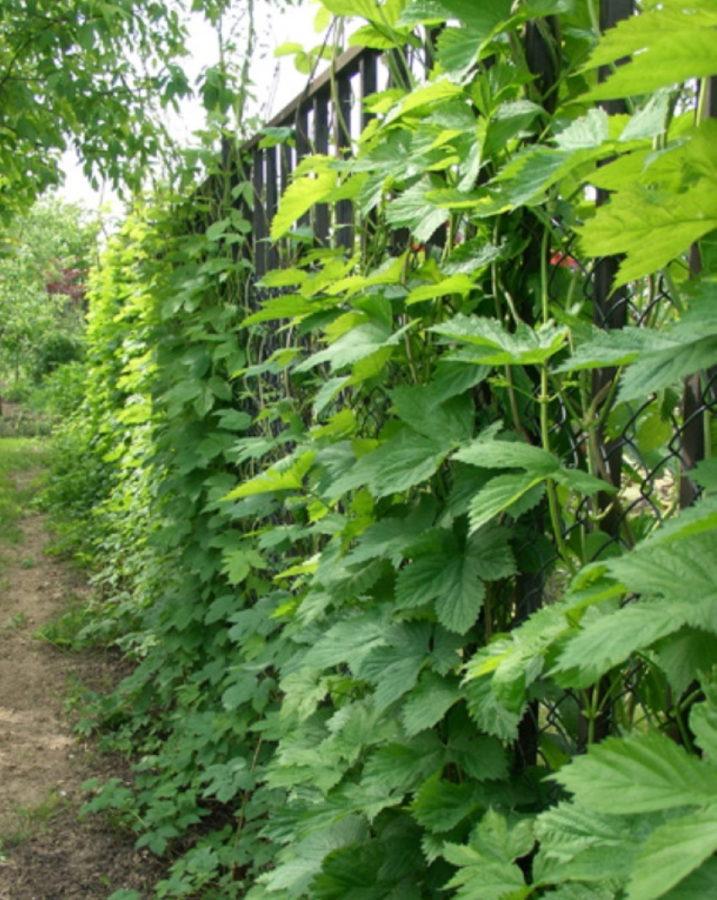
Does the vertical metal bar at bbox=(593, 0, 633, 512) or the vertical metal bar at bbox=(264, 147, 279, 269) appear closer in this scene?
the vertical metal bar at bbox=(593, 0, 633, 512)

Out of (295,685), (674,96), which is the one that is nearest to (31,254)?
(295,685)

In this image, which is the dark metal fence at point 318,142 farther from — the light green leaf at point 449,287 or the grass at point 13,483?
the grass at point 13,483

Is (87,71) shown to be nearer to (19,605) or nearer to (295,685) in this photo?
(19,605)

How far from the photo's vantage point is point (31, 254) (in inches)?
672

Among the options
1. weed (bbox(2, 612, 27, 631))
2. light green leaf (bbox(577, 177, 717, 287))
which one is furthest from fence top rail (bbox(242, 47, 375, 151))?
weed (bbox(2, 612, 27, 631))

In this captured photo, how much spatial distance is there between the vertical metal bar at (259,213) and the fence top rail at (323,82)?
139 mm

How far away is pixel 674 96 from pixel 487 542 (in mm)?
725

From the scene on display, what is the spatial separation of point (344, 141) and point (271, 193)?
0.86 metres

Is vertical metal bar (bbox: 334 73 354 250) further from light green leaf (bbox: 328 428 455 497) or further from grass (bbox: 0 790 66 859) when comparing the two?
grass (bbox: 0 790 66 859)

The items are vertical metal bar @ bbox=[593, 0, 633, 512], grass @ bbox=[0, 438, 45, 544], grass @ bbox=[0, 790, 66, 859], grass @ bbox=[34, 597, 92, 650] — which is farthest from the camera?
grass @ bbox=[0, 438, 45, 544]

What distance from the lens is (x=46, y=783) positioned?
3689 millimetres

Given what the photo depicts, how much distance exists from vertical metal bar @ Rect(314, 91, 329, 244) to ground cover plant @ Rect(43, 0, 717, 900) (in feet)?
0.10

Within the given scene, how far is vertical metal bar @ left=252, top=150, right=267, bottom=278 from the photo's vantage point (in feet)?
11.5

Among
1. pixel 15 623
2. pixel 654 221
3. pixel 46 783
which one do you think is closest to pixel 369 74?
pixel 654 221
